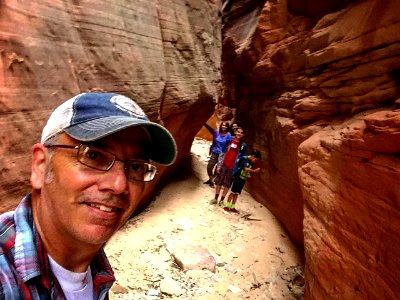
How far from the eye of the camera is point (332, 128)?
4621 millimetres

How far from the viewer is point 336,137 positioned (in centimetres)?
388

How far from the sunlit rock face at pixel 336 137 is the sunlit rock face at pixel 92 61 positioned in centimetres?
208

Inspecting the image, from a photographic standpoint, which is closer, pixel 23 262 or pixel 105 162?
pixel 23 262

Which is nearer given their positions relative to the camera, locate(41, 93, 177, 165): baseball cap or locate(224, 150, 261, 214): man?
locate(41, 93, 177, 165): baseball cap

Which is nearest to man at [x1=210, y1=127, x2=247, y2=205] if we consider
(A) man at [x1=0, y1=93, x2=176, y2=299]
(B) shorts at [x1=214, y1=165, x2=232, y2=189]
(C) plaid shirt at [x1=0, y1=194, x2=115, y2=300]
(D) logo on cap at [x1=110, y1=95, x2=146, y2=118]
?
(B) shorts at [x1=214, y1=165, x2=232, y2=189]

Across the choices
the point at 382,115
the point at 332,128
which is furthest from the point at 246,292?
the point at 382,115

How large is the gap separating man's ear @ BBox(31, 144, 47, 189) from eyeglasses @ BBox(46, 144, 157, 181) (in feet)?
0.17

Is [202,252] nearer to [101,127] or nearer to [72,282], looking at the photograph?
[72,282]

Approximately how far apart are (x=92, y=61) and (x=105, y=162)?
11.2 feet

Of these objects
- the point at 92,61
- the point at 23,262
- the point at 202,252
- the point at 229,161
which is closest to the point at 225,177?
the point at 229,161

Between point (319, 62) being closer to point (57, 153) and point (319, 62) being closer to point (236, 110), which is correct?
point (57, 153)

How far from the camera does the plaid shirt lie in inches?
38.6

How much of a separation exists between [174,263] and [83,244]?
13.0 ft

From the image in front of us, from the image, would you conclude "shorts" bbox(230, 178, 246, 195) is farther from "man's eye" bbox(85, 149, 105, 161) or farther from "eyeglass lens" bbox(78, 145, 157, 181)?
"man's eye" bbox(85, 149, 105, 161)
